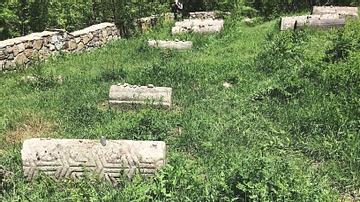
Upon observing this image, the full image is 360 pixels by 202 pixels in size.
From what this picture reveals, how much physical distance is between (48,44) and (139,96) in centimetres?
497

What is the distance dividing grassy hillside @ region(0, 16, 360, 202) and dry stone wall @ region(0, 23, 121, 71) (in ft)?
1.85

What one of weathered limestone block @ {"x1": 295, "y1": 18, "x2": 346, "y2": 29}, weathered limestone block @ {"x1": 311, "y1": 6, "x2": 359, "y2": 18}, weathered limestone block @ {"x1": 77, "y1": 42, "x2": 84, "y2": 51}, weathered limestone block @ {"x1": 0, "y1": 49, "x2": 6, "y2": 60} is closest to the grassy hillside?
weathered limestone block @ {"x1": 0, "y1": 49, "x2": 6, "y2": 60}

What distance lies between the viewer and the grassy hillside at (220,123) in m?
3.03

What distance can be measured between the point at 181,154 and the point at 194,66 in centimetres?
355

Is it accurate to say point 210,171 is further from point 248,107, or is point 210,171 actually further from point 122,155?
point 248,107

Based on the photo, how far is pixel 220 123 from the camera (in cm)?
452

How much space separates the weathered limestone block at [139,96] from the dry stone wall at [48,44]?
3.57m

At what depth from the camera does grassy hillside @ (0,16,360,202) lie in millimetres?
3025

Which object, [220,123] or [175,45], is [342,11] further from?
[220,123]

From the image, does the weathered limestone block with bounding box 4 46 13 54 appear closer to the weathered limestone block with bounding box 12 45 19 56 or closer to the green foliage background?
the weathered limestone block with bounding box 12 45 19 56

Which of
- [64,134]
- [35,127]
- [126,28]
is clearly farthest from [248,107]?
[126,28]

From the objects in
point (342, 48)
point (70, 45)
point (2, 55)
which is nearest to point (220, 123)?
point (342, 48)

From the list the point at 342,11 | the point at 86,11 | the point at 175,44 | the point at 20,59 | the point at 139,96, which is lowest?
the point at 139,96

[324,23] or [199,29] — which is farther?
[199,29]
